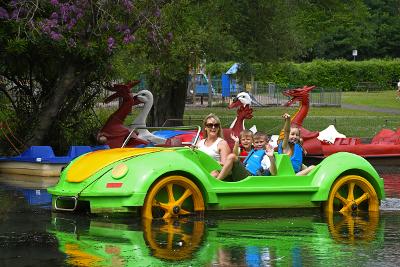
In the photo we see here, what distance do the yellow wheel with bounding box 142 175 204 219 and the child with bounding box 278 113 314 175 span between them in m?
1.57

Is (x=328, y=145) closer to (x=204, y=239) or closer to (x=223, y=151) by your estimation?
(x=223, y=151)

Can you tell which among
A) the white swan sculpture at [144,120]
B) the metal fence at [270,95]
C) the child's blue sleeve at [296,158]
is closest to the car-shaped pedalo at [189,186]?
the child's blue sleeve at [296,158]

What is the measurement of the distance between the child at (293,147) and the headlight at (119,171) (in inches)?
86.8

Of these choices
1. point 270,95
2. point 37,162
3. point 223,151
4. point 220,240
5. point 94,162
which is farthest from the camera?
point 270,95

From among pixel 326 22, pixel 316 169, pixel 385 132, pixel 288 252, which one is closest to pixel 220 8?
pixel 385 132

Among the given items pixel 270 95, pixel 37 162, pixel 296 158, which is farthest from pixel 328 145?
pixel 270 95

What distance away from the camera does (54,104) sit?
17.2 m

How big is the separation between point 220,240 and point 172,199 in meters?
1.33

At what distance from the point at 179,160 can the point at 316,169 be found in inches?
69.4

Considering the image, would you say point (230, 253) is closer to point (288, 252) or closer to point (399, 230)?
point (288, 252)

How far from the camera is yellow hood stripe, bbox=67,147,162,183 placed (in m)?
10.2

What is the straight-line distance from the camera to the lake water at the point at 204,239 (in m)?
7.80

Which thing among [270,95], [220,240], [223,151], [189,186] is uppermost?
[270,95]

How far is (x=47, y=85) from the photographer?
18.2 metres
